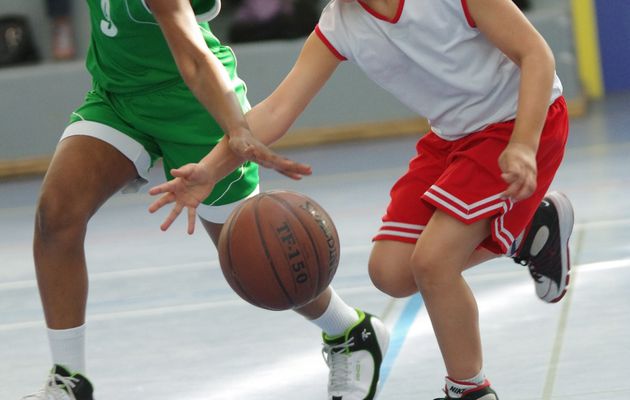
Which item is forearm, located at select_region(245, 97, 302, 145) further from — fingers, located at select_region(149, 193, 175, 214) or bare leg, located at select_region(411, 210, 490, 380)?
bare leg, located at select_region(411, 210, 490, 380)

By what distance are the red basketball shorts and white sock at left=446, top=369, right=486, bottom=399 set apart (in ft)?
1.09

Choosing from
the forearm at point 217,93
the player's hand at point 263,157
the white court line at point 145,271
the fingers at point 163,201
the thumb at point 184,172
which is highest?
the forearm at point 217,93

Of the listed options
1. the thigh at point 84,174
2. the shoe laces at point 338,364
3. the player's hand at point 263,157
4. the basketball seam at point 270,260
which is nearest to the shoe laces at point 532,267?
the shoe laces at point 338,364

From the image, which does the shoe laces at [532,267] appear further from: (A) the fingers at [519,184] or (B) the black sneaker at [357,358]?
(A) the fingers at [519,184]

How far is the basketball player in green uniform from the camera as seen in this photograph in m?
2.87

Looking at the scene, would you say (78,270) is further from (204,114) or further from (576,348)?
(576,348)

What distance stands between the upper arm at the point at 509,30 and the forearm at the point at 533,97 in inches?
1.0

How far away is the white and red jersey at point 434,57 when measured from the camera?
272 centimetres

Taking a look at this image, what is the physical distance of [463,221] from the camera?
104 inches

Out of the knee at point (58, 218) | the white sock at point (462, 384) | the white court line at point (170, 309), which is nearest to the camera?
the white sock at point (462, 384)

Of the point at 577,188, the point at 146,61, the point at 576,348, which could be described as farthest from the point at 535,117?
the point at 577,188

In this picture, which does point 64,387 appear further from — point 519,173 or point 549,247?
point 549,247

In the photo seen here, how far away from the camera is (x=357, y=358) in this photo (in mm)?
3090

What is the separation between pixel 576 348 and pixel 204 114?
4.00ft
